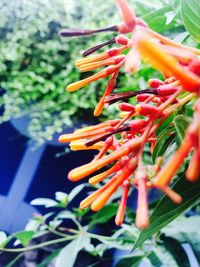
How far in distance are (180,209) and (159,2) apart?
51cm

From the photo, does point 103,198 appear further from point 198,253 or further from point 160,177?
point 198,253

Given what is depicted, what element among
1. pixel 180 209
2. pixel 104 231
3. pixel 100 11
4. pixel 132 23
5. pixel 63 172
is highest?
pixel 100 11

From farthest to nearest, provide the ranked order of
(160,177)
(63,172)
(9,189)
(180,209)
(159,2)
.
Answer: (63,172), (9,189), (159,2), (180,209), (160,177)

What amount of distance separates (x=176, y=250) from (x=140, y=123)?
58cm

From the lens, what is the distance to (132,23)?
26 centimetres

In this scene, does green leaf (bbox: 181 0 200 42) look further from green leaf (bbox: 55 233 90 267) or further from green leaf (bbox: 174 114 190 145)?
green leaf (bbox: 55 233 90 267)

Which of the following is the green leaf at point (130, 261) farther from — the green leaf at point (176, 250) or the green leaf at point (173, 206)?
the green leaf at point (173, 206)

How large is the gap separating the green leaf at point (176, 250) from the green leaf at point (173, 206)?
1.33 ft

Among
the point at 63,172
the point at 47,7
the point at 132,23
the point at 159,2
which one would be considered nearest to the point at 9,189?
the point at 63,172

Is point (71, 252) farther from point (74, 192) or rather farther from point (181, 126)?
point (181, 126)

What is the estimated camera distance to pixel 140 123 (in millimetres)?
282

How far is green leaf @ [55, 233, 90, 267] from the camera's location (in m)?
0.70

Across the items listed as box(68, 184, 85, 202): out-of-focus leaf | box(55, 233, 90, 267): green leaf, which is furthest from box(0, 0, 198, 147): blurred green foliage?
box(55, 233, 90, 267): green leaf

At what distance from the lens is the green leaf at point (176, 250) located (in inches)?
29.6
